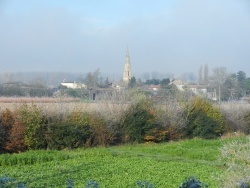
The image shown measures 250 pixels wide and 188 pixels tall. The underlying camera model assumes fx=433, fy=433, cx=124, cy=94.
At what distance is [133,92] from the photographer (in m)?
33.2

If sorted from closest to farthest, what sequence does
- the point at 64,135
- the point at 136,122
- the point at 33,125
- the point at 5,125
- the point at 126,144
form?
1. the point at 33,125
2. the point at 5,125
3. the point at 64,135
4. the point at 126,144
5. the point at 136,122

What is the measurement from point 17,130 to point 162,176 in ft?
40.8

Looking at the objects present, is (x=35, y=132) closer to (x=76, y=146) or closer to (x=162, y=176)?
(x=76, y=146)

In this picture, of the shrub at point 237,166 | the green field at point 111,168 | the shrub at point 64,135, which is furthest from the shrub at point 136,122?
the shrub at point 237,166

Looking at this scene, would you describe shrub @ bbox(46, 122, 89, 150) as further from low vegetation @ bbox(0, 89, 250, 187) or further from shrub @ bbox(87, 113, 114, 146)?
shrub @ bbox(87, 113, 114, 146)

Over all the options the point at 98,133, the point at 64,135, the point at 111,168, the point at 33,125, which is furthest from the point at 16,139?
the point at 111,168

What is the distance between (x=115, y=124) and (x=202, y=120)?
773 cm

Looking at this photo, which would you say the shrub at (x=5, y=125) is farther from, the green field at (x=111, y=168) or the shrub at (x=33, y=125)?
the green field at (x=111, y=168)

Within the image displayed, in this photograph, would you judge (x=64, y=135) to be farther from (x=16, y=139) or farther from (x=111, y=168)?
(x=111, y=168)

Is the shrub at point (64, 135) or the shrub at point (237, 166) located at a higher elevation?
the shrub at point (237, 166)

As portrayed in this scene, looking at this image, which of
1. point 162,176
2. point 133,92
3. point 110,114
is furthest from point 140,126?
point 162,176

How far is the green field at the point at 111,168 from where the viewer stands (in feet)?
44.6

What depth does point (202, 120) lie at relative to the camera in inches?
1308

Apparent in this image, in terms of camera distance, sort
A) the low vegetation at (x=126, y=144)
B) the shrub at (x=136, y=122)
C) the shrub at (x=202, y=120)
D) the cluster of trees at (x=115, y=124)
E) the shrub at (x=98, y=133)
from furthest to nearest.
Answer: the shrub at (x=202, y=120) → the shrub at (x=136, y=122) → the shrub at (x=98, y=133) → the cluster of trees at (x=115, y=124) → the low vegetation at (x=126, y=144)
